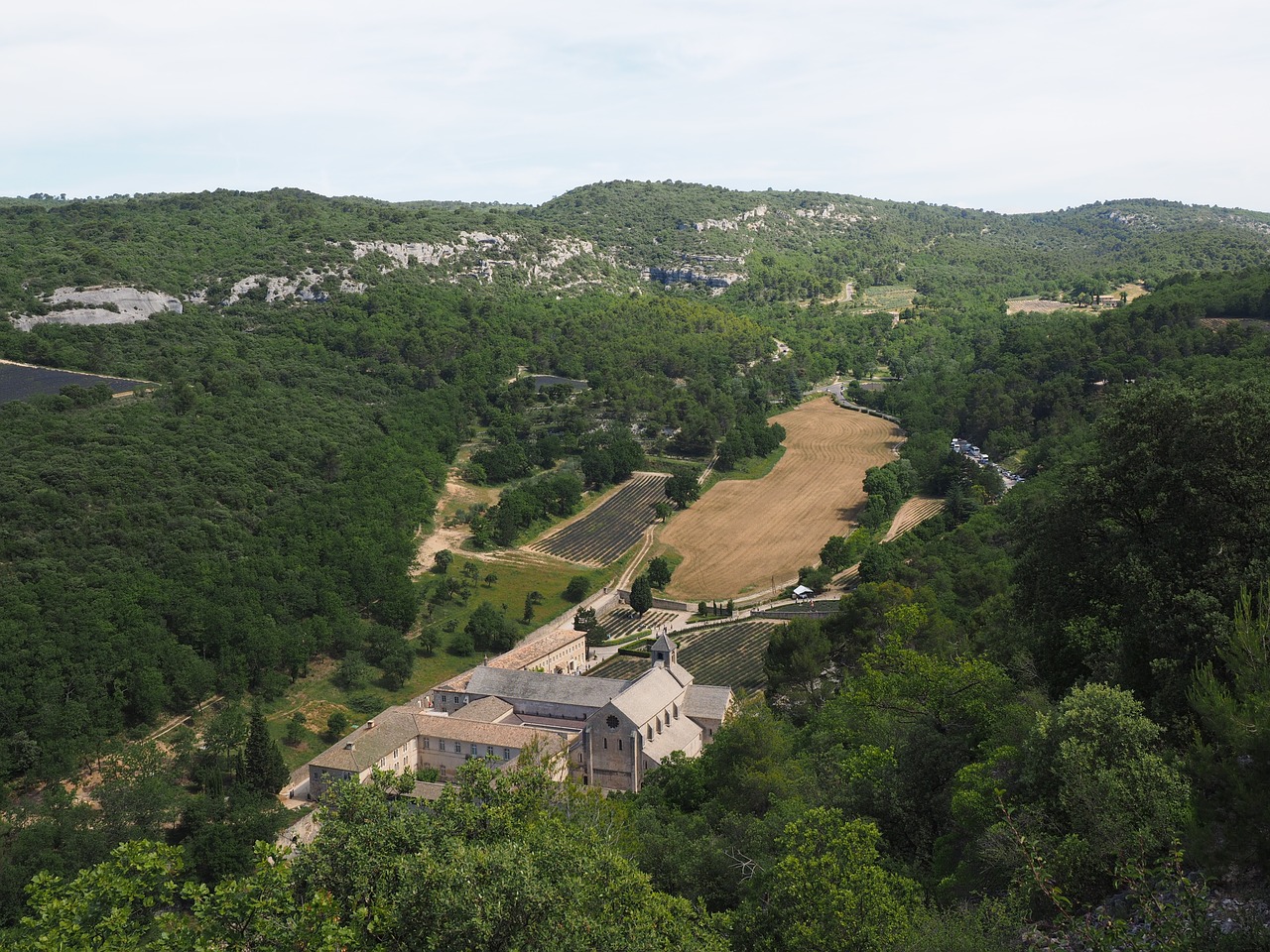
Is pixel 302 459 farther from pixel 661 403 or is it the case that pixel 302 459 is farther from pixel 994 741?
pixel 994 741

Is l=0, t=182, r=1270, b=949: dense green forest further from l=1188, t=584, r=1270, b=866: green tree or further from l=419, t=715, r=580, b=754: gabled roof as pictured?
l=419, t=715, r=580, b=754: gabled roof

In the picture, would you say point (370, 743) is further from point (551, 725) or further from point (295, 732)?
point (551, 725)

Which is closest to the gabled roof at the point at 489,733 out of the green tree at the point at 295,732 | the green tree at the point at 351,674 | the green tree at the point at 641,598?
the green tree at the point at 295,732

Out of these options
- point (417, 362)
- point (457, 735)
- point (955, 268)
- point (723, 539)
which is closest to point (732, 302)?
point (955, 268)

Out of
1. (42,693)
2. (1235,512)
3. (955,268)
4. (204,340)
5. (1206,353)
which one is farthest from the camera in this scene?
(955,268)

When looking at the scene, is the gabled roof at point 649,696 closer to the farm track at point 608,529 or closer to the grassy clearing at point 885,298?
the farm track at point 608,529
